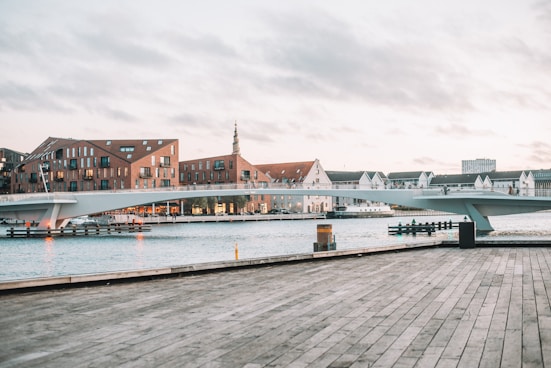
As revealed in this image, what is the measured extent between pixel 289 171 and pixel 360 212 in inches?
891

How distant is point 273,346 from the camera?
247 inches

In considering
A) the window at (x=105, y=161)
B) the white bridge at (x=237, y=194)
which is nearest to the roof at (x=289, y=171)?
the window at (x=105, y=161)

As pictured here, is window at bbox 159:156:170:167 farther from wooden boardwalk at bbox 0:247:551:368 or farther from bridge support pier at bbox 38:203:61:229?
wooden boardwalk at bbox 0:247:551:368

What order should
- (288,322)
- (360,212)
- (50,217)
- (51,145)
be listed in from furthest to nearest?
(360,212)
(51,145)
(50,217)
(288,322)

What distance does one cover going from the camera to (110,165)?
4530 inches

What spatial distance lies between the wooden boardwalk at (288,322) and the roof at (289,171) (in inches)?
5790

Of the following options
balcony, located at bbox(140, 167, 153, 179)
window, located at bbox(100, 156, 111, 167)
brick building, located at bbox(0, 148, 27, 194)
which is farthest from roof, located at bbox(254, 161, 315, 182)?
brick building, located at bbox(0, 148, 27, 194)

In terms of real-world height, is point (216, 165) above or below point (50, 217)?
above

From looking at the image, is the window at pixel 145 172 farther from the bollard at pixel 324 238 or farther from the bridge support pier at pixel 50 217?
the bollard at pixel 324 238

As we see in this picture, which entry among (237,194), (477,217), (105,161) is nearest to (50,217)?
(237,194)

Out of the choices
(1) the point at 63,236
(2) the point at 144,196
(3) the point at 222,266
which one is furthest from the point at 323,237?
(1) the point at 63,236

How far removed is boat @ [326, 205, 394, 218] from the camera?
15138cm

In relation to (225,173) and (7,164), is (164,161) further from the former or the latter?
(7,164)

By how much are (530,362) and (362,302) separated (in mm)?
3785
